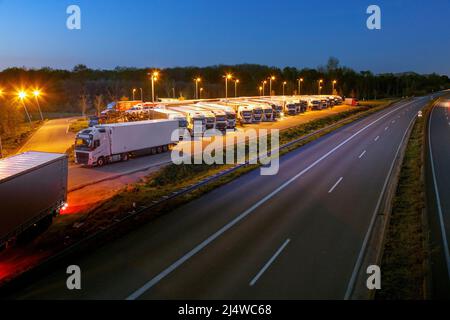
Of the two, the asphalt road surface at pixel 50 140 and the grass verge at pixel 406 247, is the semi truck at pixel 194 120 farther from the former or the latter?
the grass verge at pixel 406 247

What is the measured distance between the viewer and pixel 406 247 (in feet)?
50.7

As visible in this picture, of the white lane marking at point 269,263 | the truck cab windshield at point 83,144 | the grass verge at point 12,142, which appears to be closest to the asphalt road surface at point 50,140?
the grass verge at point 12,142

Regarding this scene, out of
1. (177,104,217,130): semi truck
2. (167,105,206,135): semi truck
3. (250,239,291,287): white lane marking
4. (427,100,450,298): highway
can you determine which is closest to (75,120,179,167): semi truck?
(167,105,206,135): semi truck

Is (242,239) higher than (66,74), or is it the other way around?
(66,74)

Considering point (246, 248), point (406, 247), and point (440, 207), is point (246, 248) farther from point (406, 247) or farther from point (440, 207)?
point (440, 207)

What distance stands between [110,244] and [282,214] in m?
7.86

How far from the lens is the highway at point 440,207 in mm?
13398

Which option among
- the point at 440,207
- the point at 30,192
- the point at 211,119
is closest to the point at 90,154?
the point at 30,192

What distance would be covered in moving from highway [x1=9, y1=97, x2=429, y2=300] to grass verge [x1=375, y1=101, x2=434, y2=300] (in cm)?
104

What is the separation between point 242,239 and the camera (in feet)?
53.9

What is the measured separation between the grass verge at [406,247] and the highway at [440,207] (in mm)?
459

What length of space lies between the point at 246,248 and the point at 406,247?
5884 millimetres

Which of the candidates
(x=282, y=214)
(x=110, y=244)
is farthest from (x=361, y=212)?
(x=110, y=244)

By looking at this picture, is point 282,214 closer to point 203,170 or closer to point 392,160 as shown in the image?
point 203,170
